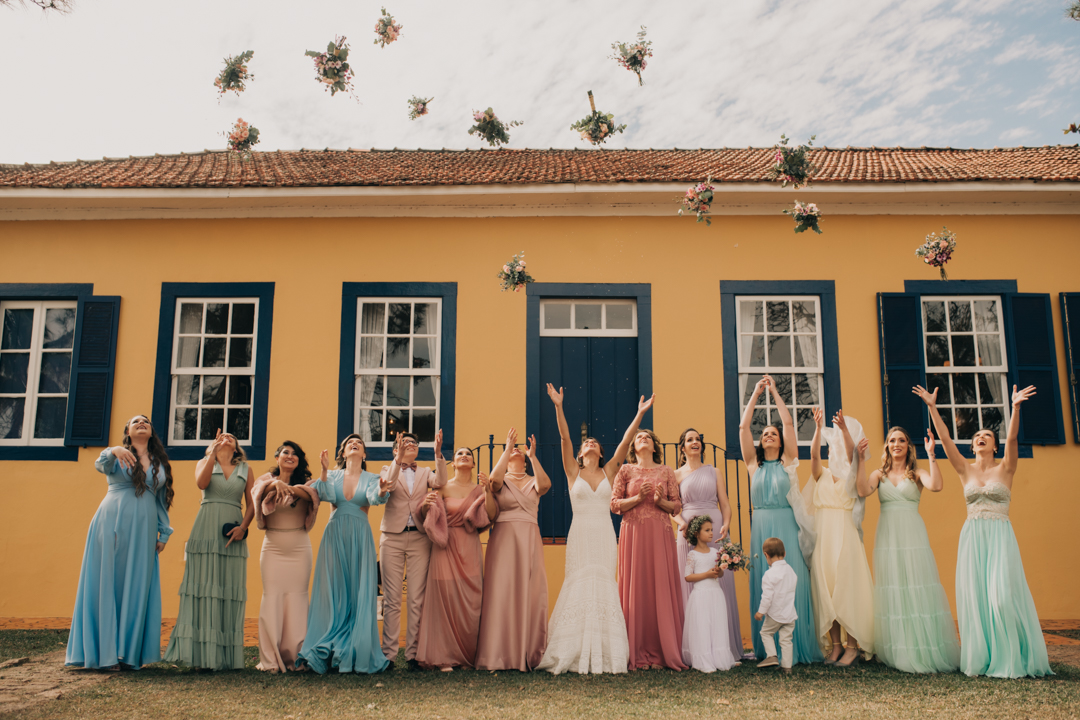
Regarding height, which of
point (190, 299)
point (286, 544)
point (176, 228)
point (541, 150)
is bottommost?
point (286, 544)

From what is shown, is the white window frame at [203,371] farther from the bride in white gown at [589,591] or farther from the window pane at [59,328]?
the bride in white gown at [589,591]

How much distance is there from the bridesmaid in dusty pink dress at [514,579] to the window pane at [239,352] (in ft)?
11.4

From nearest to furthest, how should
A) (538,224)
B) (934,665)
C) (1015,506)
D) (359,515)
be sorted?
(934,665), (359,515), (1015,506), (538,224)

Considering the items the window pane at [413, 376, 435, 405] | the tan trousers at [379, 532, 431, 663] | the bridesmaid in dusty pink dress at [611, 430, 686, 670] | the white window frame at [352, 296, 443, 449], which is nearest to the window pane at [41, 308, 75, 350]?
the white window frame at [352, 296, 443, 449]

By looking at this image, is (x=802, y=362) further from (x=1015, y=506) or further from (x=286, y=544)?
(x=286, y=544)

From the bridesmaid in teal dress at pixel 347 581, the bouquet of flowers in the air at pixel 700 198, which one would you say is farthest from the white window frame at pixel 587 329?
the bridesmaid in teal dress at pixel 347 581

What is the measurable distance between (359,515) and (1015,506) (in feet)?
20.2

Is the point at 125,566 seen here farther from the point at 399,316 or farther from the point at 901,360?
the point at 901,360

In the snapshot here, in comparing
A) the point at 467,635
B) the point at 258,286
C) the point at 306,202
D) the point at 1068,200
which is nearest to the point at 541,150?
the point at 306,202

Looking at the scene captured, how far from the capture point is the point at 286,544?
18.9ft

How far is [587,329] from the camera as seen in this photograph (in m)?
8.08

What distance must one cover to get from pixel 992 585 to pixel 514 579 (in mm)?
3354

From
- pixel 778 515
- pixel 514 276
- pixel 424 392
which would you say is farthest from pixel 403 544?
pixel 778 515

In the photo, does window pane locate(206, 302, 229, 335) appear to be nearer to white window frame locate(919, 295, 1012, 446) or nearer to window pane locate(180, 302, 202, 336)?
window pane locate(180, 302, 202, 336)
